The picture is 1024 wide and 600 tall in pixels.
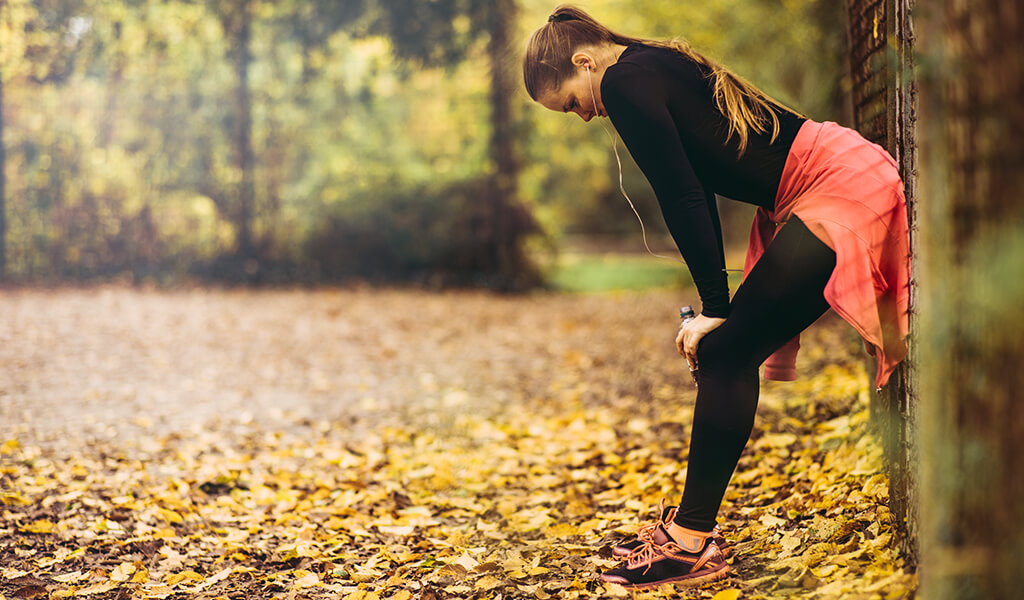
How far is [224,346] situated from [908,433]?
653 centimetres

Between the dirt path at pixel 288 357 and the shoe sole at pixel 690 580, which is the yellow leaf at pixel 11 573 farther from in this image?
the shoe sole at pixel 690 580

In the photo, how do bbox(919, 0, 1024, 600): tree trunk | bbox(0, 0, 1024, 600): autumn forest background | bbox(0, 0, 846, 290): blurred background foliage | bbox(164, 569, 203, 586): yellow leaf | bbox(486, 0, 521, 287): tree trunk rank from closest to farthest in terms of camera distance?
bbox(919, 0, 1024, 600): tree trunk
bbox(0, 0, 1024, 600): autumn forest background
bbox(164, 569, 203, 586): yellow leaf
bbox(0, 0, 846, 290): blurred background foliage
bbox(486, 0, 521, 287): tree trunk

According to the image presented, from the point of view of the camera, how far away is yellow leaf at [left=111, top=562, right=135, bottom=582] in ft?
9.12

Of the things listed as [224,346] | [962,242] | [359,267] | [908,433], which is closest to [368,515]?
[908,433]

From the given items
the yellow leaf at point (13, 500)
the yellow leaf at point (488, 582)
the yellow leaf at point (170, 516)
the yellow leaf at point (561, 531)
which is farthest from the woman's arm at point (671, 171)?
the yellow leaf at point (13, 500)

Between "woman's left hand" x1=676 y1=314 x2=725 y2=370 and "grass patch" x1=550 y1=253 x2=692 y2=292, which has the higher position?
"woman's left hand" x1=676 y1=314 x2=725 y2=370

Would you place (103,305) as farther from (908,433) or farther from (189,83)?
(908,433)

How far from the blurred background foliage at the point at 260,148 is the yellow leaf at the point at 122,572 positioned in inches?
388

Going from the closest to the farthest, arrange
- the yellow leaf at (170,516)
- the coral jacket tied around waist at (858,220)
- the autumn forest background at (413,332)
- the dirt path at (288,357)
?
the autumn forest background at (413,332)
the coral jacket tied around waist at (858,220)
the yellow leaf at (170,516)
the dirt path at (288,357)

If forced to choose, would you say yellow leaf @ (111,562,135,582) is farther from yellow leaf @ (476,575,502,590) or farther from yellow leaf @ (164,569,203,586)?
yellow leaf @ (476,575,502,590)

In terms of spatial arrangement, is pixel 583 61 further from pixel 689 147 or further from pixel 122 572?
pixel 122 572

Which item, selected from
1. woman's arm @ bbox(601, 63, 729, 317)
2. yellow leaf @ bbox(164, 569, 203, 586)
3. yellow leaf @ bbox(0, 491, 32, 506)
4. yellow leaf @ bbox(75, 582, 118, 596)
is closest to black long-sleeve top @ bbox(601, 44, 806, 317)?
woman's arm @ bbox(601, 63, 729, 317)

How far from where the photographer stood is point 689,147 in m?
2.34

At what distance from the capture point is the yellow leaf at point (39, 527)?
3129 mm
